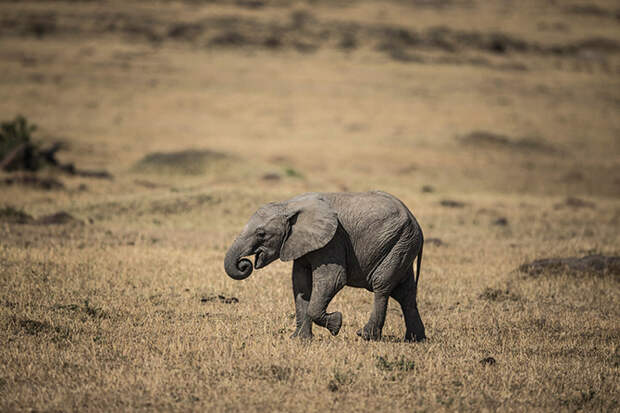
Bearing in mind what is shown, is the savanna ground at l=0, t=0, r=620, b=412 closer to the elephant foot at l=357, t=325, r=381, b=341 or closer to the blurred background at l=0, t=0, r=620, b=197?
the elephant foot at l=357, t=325, r=381, b=341

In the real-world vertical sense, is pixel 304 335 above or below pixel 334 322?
below

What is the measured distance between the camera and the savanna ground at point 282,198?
737cm

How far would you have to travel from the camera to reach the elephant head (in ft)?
26.4

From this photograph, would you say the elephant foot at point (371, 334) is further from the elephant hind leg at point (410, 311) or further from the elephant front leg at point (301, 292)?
the elephant front leg at point (301, 292)

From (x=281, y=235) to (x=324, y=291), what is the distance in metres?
0.87

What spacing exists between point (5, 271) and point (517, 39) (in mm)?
74579

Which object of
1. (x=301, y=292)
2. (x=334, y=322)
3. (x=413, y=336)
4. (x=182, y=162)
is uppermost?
(x=301, y=292)

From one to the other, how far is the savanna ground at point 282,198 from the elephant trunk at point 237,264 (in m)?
0.96

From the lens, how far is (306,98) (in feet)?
165

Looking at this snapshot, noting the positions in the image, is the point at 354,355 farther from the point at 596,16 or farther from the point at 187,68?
the point at 596,16

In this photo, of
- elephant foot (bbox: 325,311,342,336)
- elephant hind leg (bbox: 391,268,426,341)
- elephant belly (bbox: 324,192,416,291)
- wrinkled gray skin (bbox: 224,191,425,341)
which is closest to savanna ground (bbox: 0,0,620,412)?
elephant foot (bbox: 325,311,342,336)

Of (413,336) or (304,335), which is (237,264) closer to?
(304,335)

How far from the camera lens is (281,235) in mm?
8227

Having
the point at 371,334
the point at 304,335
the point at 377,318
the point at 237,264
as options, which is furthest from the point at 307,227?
the point at 371,334
